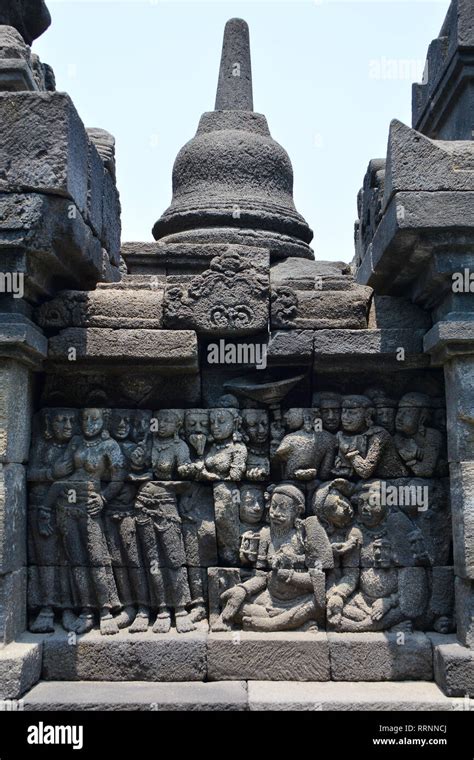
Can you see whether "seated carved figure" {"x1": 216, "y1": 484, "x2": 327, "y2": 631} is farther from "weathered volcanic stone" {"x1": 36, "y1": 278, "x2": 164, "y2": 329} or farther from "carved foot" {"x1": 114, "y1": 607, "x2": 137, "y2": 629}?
"weathered volcanic stone" {"x1": 36, "y1": 278, "x2": 164, "y2": 329}

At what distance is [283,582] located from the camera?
535 centimetres

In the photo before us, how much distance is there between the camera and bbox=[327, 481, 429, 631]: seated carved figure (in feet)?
17.4

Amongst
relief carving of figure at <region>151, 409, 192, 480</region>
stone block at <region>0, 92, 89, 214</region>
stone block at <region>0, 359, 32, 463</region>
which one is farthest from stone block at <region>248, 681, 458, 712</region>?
stone block at <region>0, 92, 89, 214</region>

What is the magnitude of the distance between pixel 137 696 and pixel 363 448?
2227 mm

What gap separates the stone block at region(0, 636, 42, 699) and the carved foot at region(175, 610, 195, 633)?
0.97 meters

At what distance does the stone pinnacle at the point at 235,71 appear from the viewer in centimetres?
812

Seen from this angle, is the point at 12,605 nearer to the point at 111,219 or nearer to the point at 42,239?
the point at 42,239

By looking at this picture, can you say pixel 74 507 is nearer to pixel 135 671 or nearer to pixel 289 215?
pixel 135 671

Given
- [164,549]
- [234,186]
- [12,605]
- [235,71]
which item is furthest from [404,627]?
[235,71]

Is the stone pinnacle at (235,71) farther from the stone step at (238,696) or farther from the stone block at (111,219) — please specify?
the stone step at (238,696)

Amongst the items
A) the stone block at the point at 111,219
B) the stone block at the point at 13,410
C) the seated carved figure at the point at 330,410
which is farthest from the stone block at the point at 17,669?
the stone block at the point at 111,219

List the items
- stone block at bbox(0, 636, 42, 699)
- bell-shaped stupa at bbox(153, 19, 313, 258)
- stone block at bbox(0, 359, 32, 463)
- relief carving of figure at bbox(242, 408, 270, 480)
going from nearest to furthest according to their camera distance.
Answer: stone block at bbox(0, 636, 42, 699), stone block at bbox(0, 359, 32, 463), relief carving of figure at bbox(242, 408, 270, 480), bell-shaped stupa at bbox(153, 19, 313, 258)

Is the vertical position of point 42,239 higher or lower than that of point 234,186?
lower

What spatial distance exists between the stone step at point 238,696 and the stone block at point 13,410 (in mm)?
1542
